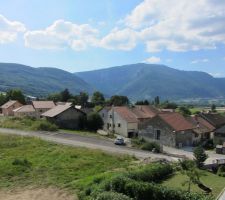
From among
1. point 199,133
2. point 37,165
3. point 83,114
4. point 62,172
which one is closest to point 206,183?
point 62,172

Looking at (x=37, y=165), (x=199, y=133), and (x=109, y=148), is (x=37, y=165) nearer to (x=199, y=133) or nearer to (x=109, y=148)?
Result: (x=109, y=148)

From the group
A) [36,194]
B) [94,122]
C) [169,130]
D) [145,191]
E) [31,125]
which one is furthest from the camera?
[94,122]

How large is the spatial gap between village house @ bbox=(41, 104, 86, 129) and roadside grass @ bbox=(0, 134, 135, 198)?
81.1 feet

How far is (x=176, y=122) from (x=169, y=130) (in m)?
2.75

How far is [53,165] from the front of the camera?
39375 millimetres

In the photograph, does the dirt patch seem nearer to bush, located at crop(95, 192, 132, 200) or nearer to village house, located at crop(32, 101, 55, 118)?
bush, located at crop(95, 192, 132, 200)

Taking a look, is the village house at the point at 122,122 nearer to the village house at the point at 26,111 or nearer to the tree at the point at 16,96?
the village house at the point at 26,111

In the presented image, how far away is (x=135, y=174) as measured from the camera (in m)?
31.7

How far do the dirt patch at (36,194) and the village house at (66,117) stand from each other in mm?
44928

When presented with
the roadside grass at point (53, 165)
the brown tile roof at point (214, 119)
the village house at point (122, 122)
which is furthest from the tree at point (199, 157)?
the brown tile roof at point (214, 119)

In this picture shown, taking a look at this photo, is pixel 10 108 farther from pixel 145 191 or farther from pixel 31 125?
pixel 145 191

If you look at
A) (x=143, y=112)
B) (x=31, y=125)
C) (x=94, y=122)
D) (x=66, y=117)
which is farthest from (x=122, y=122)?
(x=31, y=125)

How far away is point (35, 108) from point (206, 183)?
69536mm

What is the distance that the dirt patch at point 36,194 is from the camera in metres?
29.2
